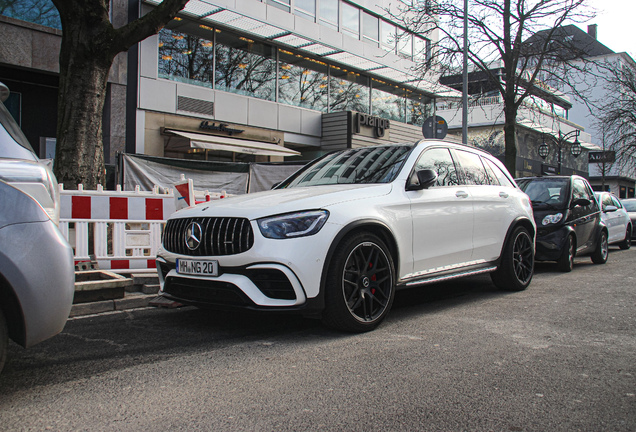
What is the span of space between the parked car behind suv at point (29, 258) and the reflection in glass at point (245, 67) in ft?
51.8

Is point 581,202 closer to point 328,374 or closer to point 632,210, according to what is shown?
point 328,374

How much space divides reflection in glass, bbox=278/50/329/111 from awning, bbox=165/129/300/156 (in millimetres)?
2556

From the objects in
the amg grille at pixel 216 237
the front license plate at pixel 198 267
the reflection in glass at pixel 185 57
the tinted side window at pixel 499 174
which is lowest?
the front license plate at pixel 198 267

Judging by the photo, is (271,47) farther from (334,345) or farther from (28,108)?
(334,345)

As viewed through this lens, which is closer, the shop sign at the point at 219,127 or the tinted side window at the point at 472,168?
the tinted side window at the point at 472,168

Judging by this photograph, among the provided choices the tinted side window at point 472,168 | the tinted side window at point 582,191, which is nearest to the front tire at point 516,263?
the tinted side window at point 472,168

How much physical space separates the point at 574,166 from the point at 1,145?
193 feet

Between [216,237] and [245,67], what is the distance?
1605 centimetres

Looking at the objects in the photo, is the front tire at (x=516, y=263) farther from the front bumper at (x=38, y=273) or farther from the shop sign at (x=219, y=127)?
the shop sign at (x=219, y=127)

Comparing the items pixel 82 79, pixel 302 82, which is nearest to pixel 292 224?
pixel 82 79

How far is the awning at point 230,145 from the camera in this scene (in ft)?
53.2

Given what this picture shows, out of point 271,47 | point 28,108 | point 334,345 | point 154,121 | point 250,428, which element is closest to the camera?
point 250,428

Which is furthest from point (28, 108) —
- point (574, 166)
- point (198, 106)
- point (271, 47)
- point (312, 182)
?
point (574, 166)

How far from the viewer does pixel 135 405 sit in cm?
278
